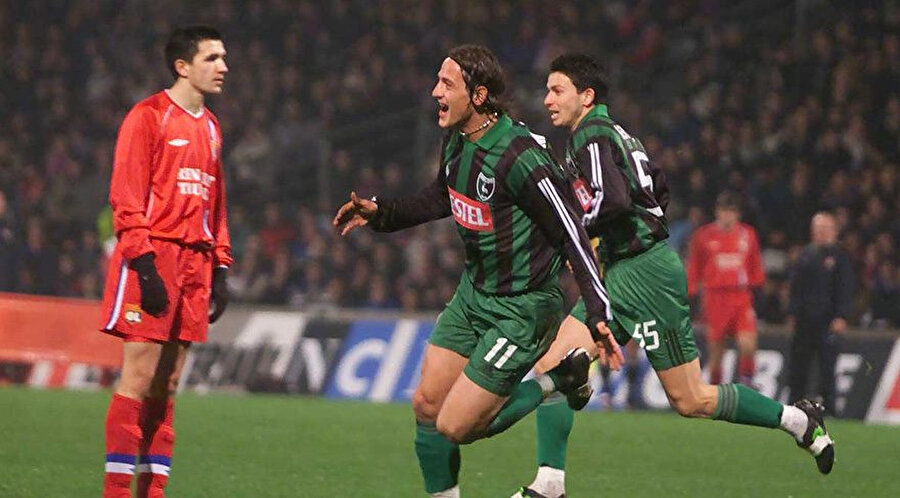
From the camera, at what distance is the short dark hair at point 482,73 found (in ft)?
21.4

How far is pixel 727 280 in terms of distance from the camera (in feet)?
51.7

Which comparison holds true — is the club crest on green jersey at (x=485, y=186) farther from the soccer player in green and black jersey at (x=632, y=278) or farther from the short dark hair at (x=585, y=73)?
the short dark hair at (x=585, y=73)

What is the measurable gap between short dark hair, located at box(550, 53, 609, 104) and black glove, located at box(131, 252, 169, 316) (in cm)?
248

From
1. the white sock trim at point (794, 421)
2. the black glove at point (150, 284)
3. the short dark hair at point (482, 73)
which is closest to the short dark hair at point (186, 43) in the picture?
the black glove at point (150, 284)

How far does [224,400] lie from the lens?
48.9 ft

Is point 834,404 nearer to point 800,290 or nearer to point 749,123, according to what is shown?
point 800,290

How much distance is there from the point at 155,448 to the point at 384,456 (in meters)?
3.35

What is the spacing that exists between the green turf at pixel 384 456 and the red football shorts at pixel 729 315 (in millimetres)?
1584

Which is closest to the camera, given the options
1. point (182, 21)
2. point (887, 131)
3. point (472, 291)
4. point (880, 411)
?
point (472, 291)

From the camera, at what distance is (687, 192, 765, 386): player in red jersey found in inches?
605

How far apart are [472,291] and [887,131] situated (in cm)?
1211

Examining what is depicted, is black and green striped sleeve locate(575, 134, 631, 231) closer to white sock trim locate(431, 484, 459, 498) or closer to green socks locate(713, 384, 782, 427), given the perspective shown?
green socks locate(713, 384, 782, 427)

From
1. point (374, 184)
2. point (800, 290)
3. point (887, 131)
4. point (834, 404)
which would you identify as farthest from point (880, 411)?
point (374, 184)

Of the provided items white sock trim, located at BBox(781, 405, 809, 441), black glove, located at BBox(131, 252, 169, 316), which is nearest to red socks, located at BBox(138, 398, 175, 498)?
black glove, located at BBox(131, 252, 169, 316)
